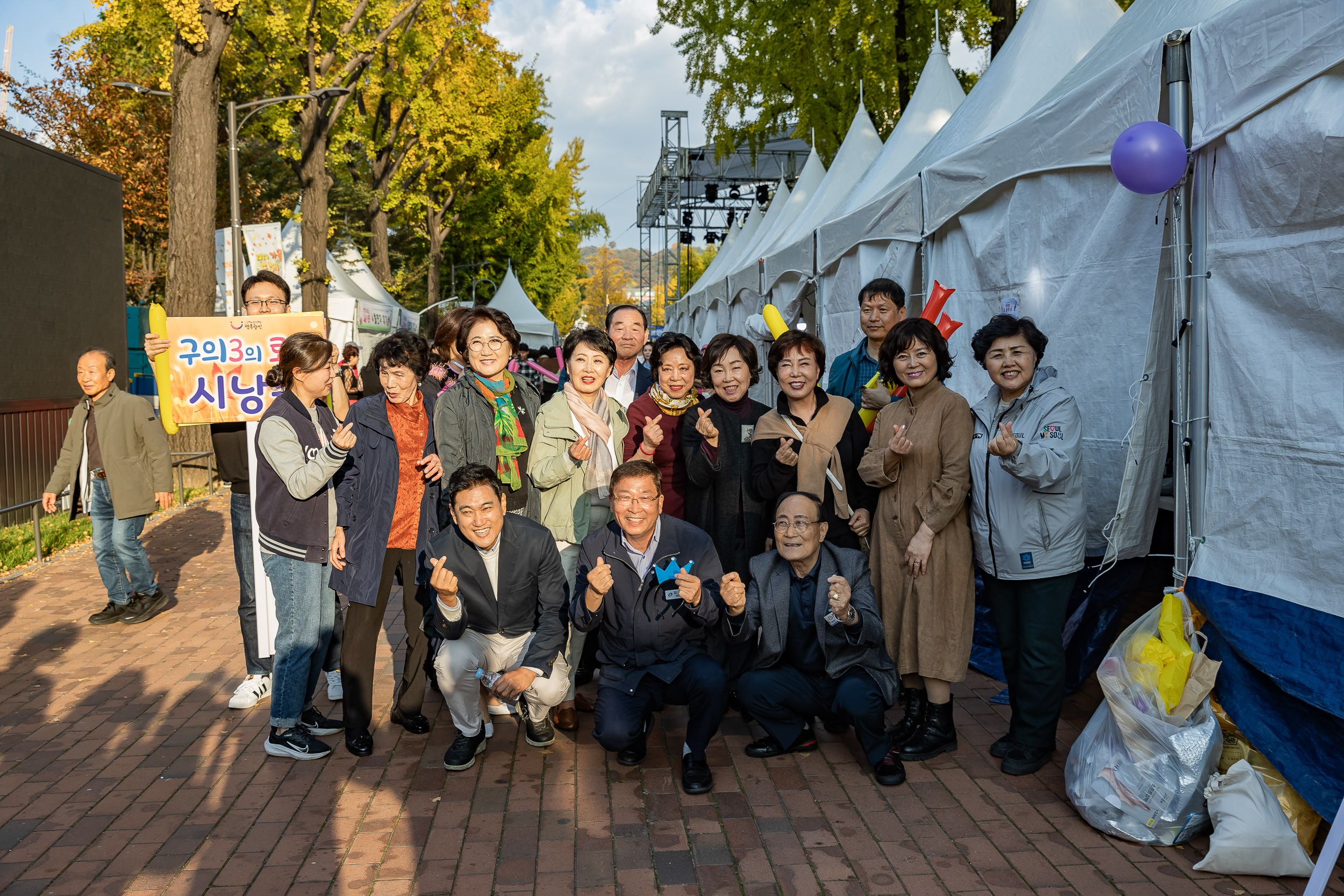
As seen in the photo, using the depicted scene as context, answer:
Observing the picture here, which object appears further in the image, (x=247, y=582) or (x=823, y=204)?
(x=823, y=204)

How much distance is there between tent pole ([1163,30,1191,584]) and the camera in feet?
11.9

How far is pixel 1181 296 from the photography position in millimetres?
3646

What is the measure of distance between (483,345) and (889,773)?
8.52 ft

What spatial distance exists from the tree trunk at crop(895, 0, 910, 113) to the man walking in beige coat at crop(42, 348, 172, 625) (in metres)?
11.9

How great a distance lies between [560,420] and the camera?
450 centimetres

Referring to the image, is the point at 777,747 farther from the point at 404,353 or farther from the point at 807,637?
the point at 404,353

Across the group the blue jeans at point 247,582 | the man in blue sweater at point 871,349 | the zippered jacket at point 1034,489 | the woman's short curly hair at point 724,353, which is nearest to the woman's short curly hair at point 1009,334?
the zippered jacket at point 1034,489

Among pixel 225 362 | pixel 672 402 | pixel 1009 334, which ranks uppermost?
pixel 1009 334

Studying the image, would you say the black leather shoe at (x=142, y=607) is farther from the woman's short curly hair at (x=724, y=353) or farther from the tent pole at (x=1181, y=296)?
the tent pole at (x=1181, y=296)

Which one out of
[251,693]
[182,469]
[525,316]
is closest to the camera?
[251,693]

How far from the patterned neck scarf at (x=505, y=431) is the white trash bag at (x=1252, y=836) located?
3.12m

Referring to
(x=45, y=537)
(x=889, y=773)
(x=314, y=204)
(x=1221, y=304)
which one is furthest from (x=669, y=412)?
(x=314, y=204)

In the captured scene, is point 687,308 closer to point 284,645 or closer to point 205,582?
point 205,582

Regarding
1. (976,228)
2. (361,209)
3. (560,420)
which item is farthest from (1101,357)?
(361,209)
